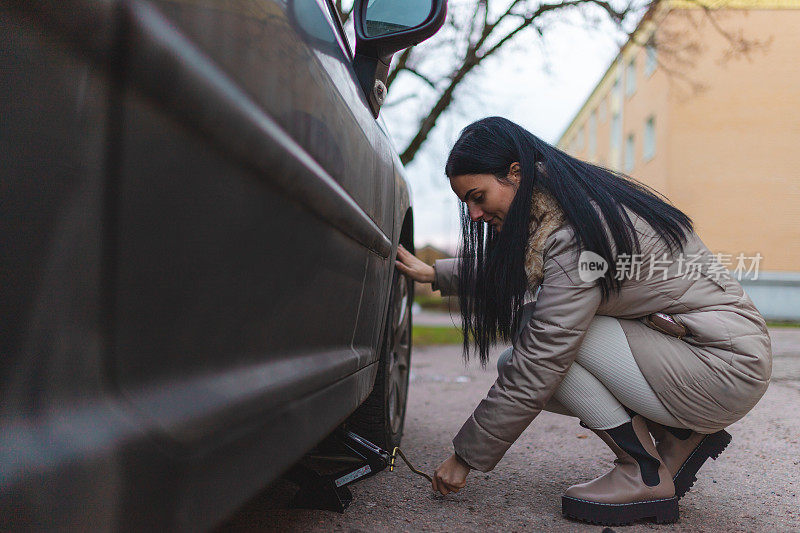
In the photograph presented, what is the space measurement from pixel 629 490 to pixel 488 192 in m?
0.87

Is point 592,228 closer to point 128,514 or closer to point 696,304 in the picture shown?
point 696,304

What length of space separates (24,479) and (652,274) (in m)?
1.52

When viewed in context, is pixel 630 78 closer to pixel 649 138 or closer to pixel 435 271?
pixel 649 138

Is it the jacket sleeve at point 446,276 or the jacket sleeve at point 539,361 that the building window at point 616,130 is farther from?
the jacket sleeve at point 539,361

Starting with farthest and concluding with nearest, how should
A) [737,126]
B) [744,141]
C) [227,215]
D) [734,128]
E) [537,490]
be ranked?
1. [734,128]
2. [737,126]
3. [744,141]
4. [537,490]
5. [227,215]

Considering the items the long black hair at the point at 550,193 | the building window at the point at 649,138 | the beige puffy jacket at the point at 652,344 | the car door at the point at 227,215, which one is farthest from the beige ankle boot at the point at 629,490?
the building window at the point at 649,138

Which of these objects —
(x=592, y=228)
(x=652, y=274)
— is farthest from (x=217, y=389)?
(x=652, y=274)

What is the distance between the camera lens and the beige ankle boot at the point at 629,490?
65.6 inches

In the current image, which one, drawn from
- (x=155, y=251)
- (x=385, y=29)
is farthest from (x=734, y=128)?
(x=155, y=251)

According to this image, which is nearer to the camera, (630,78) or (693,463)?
(693,463)

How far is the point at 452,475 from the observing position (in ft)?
5.57

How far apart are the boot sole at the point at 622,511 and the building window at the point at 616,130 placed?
17.9 m

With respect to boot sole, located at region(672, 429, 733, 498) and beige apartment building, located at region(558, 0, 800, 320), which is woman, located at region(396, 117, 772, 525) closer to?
boot sole, located at region(672, 429, 733, 498)

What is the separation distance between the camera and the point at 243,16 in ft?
2.62
